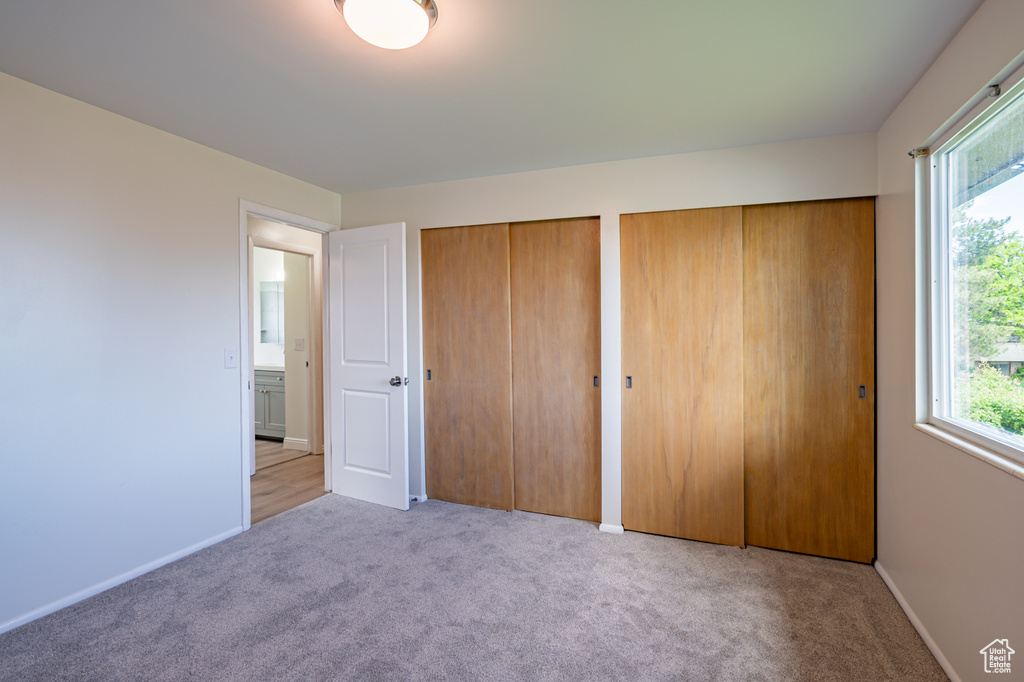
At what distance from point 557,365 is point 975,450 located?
2.06m

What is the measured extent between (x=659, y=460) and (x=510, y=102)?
7.32 ft

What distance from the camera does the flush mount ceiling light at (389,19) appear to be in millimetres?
1395

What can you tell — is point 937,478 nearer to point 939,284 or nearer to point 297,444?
point 939,284

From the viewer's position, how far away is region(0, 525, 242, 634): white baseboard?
198 cm

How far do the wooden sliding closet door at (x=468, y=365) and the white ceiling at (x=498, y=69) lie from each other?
31.7 inches

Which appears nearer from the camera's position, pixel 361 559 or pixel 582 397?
pixel 361 559

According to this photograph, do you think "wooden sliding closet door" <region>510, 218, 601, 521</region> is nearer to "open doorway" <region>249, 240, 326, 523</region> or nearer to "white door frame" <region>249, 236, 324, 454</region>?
"open doorway" <region>249, 240, 326, 523</region>

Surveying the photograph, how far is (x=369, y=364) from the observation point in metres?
3.45

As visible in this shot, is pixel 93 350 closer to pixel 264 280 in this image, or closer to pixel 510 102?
pixel 510 102

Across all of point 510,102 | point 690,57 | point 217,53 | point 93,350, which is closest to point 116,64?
point 217,53

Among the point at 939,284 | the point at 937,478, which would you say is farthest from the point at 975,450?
the point at 939,284

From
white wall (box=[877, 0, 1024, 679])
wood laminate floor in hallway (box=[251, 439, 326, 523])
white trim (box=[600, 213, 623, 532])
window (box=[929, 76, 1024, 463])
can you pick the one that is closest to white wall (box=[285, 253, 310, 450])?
wood laminate floor in hallway (box=[251, 439, 326, 523])

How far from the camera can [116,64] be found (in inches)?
72.7

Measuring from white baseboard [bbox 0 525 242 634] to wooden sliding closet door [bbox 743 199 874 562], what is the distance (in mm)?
3254
